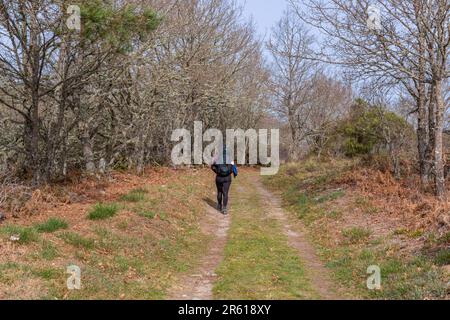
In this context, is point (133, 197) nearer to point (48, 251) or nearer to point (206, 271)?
point (206, 271)

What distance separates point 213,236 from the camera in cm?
1124

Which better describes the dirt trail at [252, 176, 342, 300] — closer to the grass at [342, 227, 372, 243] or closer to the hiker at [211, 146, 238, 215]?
the grass at [342, 227, 372, 243]

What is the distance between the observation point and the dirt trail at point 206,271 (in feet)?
22.6

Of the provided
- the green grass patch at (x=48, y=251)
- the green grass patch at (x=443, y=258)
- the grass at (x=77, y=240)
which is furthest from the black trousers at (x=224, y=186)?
the green grass patch at (x=443, y=258)

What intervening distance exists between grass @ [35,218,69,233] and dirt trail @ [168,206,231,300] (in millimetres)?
2759

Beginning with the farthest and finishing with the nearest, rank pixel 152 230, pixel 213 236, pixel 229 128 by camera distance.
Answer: pixel 229 128, pixel 213 236, pixel 152 230

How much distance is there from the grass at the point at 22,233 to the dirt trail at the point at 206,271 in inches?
106

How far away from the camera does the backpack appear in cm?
1441

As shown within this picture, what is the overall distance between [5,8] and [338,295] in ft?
31.6

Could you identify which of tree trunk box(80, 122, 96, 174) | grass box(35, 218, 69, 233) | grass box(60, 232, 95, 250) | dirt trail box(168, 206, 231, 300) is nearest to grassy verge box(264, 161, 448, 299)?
dirt trail box(168, 206, 231, 300)

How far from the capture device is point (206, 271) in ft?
27.0

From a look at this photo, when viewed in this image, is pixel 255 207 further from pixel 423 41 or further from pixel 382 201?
pixel 423 41

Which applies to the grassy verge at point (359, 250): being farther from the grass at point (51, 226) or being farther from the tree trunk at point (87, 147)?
the tree trunk at point (87, 147)
